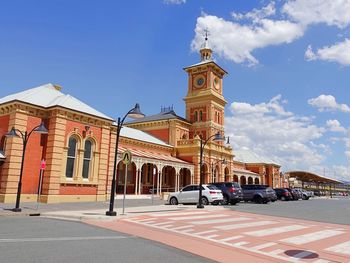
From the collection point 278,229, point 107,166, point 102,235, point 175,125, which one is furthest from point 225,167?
point 102,235

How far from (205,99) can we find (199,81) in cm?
360

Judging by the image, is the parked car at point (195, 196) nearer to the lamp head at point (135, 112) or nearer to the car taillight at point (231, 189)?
the car taillight at point (231, 189)

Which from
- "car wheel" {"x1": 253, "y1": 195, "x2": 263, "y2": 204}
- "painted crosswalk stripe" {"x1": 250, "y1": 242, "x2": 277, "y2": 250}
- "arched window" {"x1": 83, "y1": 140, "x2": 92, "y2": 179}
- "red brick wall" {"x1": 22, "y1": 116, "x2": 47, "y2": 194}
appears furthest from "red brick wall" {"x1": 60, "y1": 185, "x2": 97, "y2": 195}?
"painted crosswalk stripe" {"x1": 250, "y1": 242, "x2": 277, "y2": 250}

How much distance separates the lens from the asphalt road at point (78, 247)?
6.82m

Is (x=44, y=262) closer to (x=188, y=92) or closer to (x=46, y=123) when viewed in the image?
(x=46, y=123)

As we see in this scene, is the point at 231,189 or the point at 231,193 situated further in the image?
the point at 231,189

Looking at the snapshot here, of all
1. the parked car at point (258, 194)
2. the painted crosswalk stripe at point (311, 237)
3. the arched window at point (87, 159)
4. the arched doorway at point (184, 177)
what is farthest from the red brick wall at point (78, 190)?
the arched doorway at point (184, 177)

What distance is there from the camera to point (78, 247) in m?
7.88

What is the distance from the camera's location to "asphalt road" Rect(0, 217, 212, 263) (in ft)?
22.4

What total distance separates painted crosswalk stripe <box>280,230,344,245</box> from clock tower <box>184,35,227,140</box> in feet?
111

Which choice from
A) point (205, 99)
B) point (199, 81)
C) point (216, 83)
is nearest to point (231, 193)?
point (205, 99)

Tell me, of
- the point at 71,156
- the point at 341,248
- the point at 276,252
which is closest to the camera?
the point at 276,252

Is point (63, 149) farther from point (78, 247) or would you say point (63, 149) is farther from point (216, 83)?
point (216, 83)

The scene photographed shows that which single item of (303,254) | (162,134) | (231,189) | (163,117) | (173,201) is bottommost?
(303,254)
